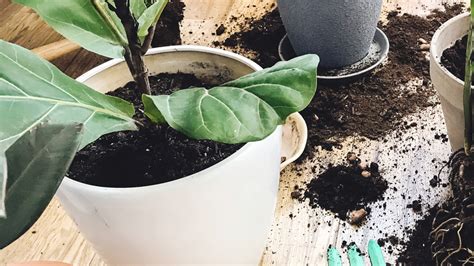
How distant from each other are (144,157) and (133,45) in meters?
Result: 0.09

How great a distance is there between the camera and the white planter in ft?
1.63

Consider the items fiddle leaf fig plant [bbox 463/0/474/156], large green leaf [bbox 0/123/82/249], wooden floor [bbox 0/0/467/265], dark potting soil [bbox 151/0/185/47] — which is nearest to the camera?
large green leaf [bbox 0/123/82/249]

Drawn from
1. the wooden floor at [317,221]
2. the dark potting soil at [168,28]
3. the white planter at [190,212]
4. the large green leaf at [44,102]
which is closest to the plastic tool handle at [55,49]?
the dark potting soil at [168,28]

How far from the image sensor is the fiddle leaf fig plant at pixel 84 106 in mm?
397

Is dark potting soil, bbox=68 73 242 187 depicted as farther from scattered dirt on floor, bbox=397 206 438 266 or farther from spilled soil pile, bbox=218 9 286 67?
spilled soil pile, bbox=218 9 286 67

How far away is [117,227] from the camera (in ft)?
1.71

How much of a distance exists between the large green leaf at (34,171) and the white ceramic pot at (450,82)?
Result: 1.33 feet

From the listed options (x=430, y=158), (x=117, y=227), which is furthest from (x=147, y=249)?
(x=430, y=158)

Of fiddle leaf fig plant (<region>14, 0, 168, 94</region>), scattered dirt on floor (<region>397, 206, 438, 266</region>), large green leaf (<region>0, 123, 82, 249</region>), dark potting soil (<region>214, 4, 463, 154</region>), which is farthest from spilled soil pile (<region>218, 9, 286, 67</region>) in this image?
large green leaf (<region>0, 123, 82, 249</region>)

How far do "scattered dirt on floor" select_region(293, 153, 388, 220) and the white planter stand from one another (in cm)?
18

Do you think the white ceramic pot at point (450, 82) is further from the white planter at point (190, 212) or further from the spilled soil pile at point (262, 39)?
the spilled soil pile at point (262, 39)

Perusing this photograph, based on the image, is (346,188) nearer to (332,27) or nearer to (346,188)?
(346,188)

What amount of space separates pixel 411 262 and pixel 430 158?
17 cm

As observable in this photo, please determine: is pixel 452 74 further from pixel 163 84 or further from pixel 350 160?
pixel 163 84
